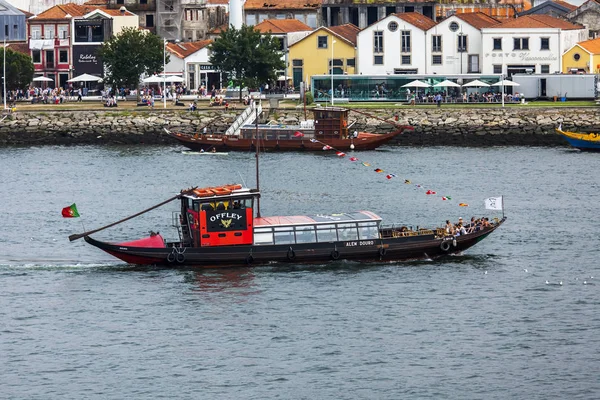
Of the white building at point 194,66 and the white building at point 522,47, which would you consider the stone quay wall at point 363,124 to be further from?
the white building at point 194,66

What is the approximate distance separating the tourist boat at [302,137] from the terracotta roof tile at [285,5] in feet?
205

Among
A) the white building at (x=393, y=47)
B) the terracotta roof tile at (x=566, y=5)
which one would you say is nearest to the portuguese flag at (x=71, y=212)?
the white building at (x=393, y=47)

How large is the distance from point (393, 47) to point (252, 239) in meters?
89.6

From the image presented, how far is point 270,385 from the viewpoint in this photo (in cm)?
5072

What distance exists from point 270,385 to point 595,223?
119ft

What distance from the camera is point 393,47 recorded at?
153125mm

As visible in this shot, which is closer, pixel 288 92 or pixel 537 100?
pixel 537 100

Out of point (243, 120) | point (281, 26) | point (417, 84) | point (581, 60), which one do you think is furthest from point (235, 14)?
point (581, 60)

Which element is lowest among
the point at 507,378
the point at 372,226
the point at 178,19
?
the point at 507,378

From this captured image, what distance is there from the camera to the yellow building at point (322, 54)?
511 ft

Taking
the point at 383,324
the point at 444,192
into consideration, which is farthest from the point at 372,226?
the point at 444,192

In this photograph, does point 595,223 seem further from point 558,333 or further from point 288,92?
point 288,92

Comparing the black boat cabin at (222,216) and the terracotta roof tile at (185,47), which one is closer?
the black boat cabin at (222,216)

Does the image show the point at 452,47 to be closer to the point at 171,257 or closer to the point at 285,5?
the point at 285,5
